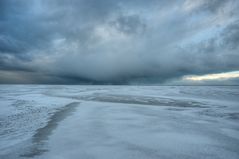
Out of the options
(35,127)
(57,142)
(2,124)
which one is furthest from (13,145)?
(2,124)

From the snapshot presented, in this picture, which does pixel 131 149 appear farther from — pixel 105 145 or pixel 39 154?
pixel 39 154

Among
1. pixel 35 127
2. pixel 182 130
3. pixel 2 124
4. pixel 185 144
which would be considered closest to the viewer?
pixel 185 144

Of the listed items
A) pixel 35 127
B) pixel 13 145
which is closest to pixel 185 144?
pixel 13 145

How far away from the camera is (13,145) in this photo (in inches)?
171

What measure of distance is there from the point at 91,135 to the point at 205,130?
4308mm

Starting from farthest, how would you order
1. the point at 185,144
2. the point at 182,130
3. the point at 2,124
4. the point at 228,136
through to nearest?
the point at 2,124, the point at 182,130, the point at 228,136, the point at 185,144

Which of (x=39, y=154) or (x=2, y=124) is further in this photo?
(x=2, y=124)

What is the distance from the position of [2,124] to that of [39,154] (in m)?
4.39

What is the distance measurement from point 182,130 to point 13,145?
5674mm

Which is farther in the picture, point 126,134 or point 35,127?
point 35,127

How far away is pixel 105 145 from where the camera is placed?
13.8 feet

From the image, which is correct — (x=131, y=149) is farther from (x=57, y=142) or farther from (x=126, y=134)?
(x=57, y=142)

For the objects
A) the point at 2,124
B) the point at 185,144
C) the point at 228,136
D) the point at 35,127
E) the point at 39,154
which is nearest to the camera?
the point at 39,154

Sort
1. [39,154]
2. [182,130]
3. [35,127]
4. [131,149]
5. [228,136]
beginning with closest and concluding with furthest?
[39,154] < [131,149] < [228,136] < [182,130] < [35,127]
